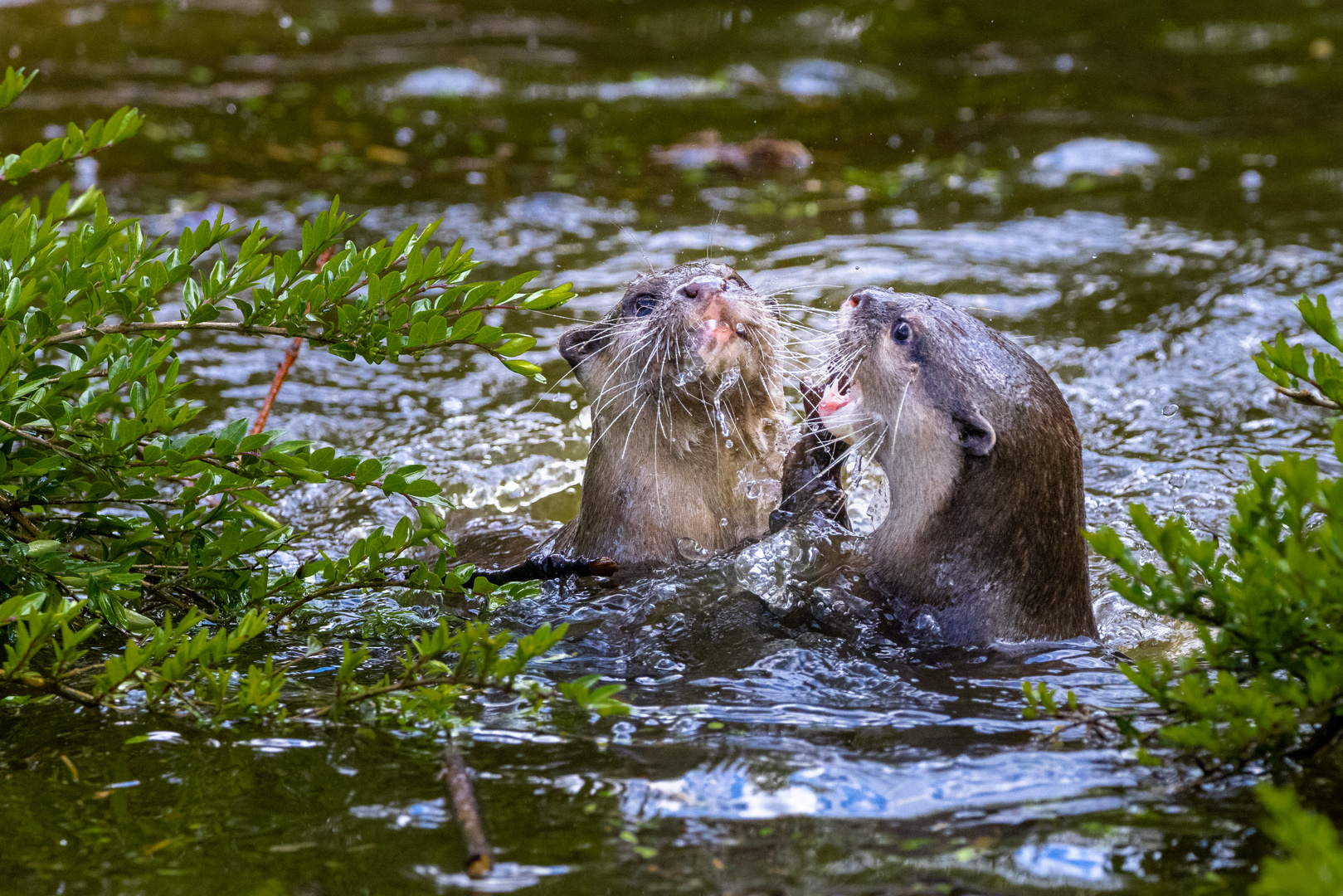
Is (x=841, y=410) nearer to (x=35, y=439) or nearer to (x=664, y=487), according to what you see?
(x=664, y=487)

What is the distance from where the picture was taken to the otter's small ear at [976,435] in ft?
10.1

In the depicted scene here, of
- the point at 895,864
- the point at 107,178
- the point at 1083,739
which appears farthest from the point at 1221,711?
the point at 107,178

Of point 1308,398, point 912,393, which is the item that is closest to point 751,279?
point 912,393

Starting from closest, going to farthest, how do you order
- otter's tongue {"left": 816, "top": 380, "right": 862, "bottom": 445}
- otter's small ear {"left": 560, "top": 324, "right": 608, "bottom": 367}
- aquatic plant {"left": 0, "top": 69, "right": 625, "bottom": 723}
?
aquatic plant {"left": 0, "top": 69, "right": 625, "bottom": 723} < otter's tongue {"left": 816, "top": 380, "right": 862, "bottom": 445} < otter's small ear {"left": 560, "top": 324, "right": 608, "bottom": 367}

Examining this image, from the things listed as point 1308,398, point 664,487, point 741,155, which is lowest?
point 664,487

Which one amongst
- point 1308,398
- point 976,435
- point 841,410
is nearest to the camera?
point 1308,398

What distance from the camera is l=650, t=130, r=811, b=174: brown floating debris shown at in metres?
7.72

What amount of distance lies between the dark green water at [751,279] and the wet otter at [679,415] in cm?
27

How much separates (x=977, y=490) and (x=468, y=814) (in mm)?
1519

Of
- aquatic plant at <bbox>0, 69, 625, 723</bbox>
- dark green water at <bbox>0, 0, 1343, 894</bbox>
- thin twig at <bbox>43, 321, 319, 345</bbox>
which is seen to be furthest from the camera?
thin twig at <bbox>43, 321, 319, 345</bbox>

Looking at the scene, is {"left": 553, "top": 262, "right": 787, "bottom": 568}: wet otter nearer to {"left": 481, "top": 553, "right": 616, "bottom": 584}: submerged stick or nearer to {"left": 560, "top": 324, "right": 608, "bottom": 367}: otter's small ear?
{"left": 560, "top": 324, "right": 608, "bottom": 367}: otter's small ear

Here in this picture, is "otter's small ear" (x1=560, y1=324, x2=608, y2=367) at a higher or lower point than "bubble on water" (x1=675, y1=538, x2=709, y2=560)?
higher

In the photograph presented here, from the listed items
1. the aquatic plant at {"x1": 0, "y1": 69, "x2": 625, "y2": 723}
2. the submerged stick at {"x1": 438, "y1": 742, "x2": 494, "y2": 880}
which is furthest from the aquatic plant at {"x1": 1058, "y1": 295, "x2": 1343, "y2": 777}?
the aquatic plant at {"x1": 0, "y1": 69, "x2": 625, "y2": 723}

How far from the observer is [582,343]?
3857 mm
